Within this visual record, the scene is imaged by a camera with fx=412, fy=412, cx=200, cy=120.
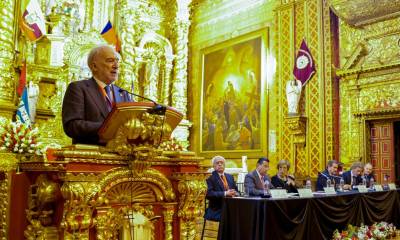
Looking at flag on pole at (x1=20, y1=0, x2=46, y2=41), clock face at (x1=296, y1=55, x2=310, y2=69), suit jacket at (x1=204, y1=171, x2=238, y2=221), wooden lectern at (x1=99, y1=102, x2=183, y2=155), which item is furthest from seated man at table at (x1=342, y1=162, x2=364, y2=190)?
flag on pole at (x1=20, y1=0, x2=46, y2=41)

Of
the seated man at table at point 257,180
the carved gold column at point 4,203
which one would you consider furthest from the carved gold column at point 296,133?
the carved gold column at point 4,203

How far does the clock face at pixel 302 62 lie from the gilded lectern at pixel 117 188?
876 centimetres

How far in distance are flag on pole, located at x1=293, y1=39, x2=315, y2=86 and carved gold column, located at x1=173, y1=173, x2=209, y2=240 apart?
8.68m

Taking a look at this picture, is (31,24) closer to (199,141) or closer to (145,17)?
(145,17)

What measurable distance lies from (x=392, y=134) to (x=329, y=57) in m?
2.45

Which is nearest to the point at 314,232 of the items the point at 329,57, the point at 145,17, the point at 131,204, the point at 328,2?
the point at 131,204

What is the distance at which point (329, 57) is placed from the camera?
34.6 feet

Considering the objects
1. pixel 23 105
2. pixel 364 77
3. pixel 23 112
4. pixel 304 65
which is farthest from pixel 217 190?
pixel 304 65

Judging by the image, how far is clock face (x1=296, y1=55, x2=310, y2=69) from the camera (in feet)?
35.7

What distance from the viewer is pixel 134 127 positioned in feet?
7.61

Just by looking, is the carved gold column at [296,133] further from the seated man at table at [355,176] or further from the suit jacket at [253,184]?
the suit jacket at [253,184]

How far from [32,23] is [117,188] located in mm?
9119

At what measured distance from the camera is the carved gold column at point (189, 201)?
104 inches

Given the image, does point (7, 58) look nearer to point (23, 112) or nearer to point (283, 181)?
point (23, 112)
